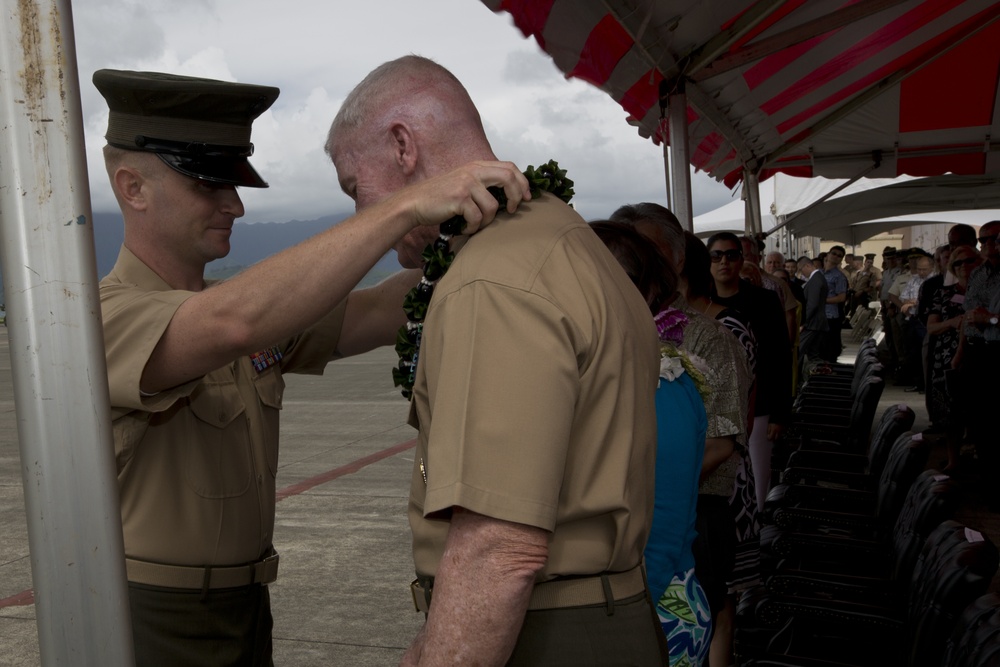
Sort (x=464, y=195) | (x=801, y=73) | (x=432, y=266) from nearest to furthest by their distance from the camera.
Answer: (x=464, y=195) < (x=432, y=266) < (x=801, y=73)

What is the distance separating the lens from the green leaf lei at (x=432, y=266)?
1475mm

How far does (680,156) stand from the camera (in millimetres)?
4680

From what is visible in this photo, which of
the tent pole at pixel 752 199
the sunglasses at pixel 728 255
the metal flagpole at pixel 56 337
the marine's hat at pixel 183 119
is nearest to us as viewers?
the metal flagpole at pixel 56 337

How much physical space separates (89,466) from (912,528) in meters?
3.00

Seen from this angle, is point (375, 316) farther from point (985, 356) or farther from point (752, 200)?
point (752, 200)

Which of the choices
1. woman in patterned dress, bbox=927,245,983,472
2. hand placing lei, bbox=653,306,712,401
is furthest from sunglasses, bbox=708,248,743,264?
woman in patterned dress, bbox=927,245,983,472

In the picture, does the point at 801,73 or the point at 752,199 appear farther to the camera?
the point at 752,199

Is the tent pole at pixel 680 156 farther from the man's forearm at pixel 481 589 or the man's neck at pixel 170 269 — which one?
the man's forearm at pixel 481 589

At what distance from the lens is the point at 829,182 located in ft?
38.1

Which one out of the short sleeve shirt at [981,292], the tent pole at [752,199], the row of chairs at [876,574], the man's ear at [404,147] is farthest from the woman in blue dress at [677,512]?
the short sleeve shirt at [981,292]

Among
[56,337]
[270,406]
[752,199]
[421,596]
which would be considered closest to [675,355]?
[270,406]

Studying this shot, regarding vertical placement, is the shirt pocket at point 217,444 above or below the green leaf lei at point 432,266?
below

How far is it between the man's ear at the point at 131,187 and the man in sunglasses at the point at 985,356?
6367 mm

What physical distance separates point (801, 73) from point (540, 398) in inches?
202
